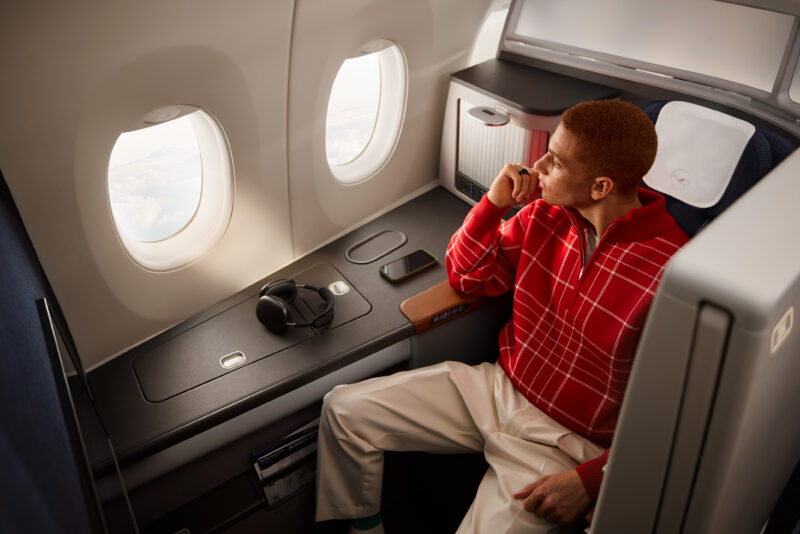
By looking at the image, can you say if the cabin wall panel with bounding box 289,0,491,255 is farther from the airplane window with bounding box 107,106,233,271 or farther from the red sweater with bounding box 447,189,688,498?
the red sweater with bounding box 447,189,688,498

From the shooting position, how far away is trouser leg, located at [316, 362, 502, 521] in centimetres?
197

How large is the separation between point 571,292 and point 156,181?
181 cm

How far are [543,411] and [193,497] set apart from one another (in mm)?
1237

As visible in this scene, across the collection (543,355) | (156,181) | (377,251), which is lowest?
(377,251)

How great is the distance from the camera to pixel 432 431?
1.97 m

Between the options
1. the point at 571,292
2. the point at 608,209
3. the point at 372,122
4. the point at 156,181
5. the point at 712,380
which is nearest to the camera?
the point at 712,380

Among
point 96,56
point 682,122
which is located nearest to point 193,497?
point 96,56

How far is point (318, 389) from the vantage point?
223cm

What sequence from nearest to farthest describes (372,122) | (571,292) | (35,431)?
(35,431), (571,292), (372,122)

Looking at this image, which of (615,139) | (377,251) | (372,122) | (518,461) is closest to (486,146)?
(372,122)

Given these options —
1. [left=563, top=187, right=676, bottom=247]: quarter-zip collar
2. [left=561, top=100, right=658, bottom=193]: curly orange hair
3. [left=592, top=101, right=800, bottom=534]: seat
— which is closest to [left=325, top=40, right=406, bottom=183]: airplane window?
[left=561, top=100, right=658, bottom=193]: curly orange hair

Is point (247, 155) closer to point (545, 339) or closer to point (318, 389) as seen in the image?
point (318, 389)

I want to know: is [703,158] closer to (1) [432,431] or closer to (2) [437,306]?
(2) [437,306]

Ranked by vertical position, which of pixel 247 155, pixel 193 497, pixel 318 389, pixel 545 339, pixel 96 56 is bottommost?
pixel 193 497
